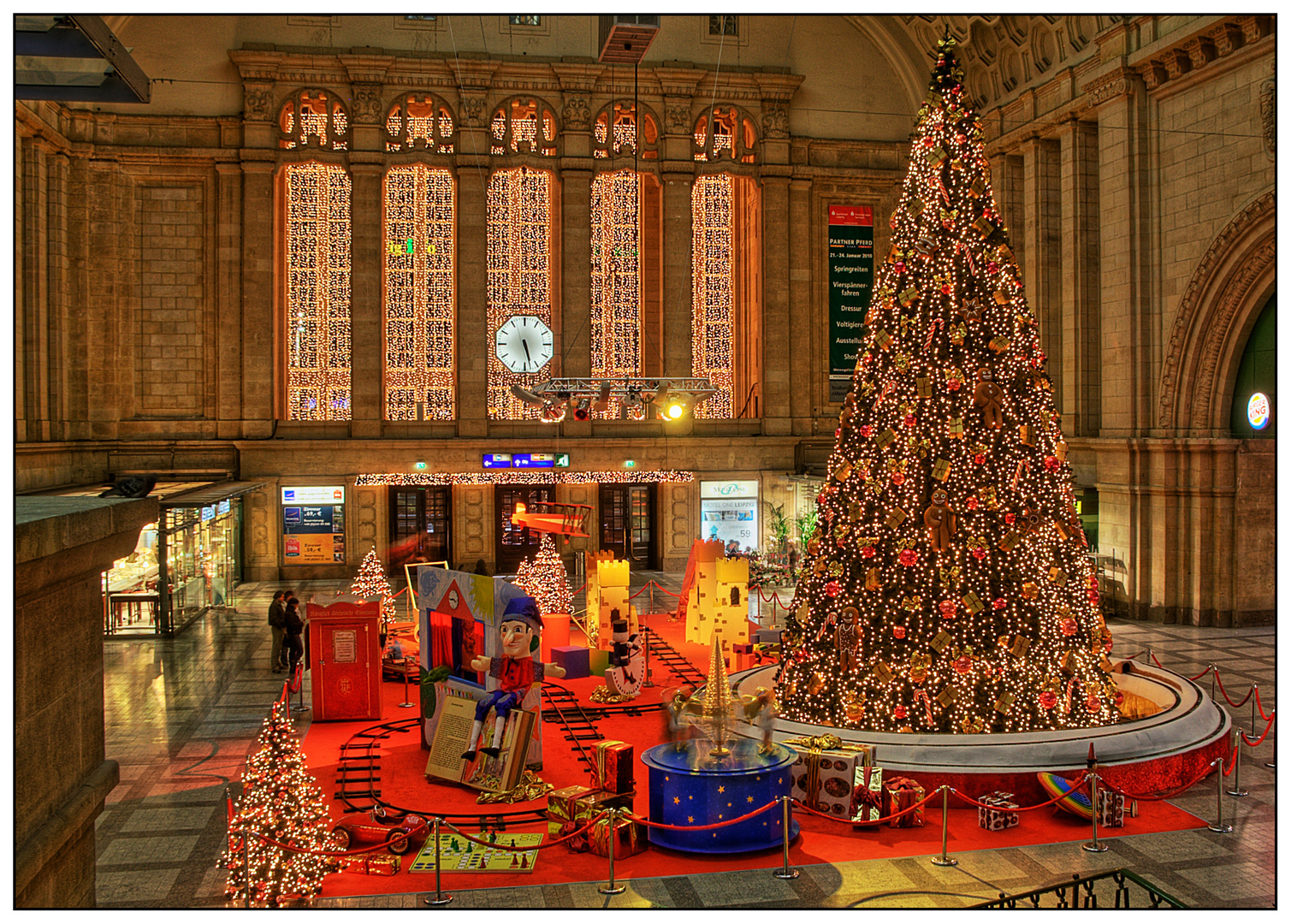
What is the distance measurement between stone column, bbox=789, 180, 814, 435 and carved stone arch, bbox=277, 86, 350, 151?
39.1 feet

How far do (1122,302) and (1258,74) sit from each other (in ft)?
14.7

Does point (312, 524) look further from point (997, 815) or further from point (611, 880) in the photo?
point (997, 815)

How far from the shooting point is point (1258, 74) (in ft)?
54.3

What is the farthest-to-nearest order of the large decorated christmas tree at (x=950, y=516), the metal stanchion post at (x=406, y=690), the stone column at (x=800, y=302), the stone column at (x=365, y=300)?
the stone column at (x=800, y=302) < the stone column at (x=365, y=300) < the metal stanchion post at (x=406, y=690) < the large decorated christmas tree at (x=950, y=516)

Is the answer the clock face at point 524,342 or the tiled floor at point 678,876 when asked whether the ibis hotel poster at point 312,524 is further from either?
the tiled floor at point 678,876

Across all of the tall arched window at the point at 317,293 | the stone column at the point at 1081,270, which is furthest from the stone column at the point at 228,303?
the stone column at the point at 1081,270

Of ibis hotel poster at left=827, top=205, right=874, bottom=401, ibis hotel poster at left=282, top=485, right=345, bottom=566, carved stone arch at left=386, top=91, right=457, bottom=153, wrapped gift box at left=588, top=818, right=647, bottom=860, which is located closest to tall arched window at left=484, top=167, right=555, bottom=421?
carved stone arch at left=386, top=91, right=457, bottom=153

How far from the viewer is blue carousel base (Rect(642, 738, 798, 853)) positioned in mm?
8414

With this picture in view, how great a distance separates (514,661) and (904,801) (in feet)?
13.7

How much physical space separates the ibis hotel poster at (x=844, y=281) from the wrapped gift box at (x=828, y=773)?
1975 centimetres

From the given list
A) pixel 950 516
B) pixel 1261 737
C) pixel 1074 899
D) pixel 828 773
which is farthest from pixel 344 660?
pixel 1261 737

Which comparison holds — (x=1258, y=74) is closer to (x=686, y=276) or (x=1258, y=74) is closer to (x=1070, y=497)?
(x=1070, y=497)

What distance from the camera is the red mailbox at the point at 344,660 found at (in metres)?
12.8

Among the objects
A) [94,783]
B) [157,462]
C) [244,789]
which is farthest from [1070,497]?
[157,462]
